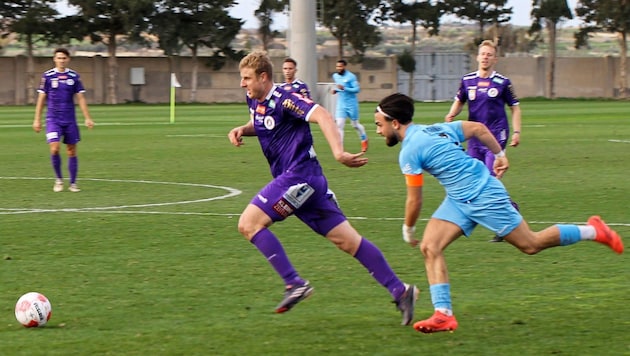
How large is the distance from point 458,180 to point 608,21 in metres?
68.7

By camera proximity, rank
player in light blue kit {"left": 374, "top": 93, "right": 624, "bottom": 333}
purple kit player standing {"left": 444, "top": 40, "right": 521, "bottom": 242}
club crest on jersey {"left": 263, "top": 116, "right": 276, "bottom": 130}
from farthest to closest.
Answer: purple kit player standing {"left": 444, "top": 40, "right": 521, "bottom": 242}, club crest on jersey {"left": 263, "top": 116, "right": 276, "bottom": 130}, player in light blue kit {"left": 374, "top": 93, "right": 624, "bottom": 333}

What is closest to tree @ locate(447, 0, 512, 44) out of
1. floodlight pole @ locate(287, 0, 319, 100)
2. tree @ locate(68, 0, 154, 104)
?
tree @ locate(68, 0, 154, 104)

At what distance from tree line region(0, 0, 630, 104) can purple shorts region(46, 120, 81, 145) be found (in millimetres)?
49453

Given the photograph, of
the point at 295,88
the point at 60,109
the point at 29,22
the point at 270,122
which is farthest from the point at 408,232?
the point at 29,22

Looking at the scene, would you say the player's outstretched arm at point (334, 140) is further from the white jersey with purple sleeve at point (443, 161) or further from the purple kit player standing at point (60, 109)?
the purple kit player standing at point (60, 109)

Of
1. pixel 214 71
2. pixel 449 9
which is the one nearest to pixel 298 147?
pixel 214 71

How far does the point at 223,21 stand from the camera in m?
70.5

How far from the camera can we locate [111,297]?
8680 mm

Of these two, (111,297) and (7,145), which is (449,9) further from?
(111,297)

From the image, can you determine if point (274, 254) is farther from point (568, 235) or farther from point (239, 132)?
point (568, 235)

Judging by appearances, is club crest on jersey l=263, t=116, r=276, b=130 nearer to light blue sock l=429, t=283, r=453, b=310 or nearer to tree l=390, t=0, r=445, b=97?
light blue sock l=429, t=283, r=453, b=310

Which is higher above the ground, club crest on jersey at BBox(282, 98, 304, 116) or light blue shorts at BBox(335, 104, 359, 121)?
club crest on jersey at BBox(282, 98, 304, 116)

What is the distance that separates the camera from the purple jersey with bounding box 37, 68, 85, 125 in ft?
56.0

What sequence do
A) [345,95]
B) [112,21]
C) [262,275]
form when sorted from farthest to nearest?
[112,21] → [345,95] → [262,275]
